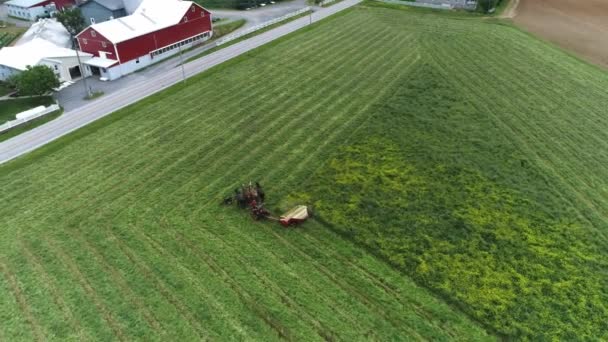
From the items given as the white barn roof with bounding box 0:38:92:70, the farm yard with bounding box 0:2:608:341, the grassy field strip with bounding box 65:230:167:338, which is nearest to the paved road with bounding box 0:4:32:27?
the white barn roof with bounding box 0:38:92:70

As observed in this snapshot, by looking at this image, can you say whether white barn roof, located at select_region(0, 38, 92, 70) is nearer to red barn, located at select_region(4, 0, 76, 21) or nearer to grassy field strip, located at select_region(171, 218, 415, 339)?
red barn, located at select_region(4, 0, 76, 21)

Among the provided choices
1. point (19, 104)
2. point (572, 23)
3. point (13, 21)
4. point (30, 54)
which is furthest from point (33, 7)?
point (572, 23)

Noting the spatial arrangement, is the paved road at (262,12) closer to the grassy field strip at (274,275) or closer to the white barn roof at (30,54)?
the white barn roof at (30,54)

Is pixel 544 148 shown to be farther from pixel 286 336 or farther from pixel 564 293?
pixel 286 336

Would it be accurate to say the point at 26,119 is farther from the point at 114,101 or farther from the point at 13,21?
the point at 13,21

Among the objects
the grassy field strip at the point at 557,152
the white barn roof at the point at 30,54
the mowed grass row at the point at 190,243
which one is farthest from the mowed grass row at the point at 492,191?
the white barn roof at the point at 30,54

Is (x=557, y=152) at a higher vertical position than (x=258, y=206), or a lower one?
lower
